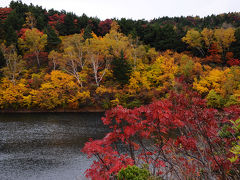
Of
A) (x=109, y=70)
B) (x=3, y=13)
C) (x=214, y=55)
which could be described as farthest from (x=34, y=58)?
(x=214, y=55)

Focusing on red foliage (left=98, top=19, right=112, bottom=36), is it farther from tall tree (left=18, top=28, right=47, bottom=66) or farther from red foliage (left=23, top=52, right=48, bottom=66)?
red foliage (left=23, top=52, right=48, bottom=66)

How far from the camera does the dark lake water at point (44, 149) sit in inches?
390

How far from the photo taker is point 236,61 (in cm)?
3088

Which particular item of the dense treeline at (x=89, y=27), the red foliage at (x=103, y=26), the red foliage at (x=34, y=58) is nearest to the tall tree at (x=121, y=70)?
the dense treeline at (x=89, y=27)

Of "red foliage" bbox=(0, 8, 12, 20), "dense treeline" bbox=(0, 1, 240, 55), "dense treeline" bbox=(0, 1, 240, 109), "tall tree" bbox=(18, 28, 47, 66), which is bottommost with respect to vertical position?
"dense treeline" bbox=(0, 1, 240, 109)

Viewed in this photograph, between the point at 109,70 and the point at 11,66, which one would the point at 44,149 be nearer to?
the point at 109,70

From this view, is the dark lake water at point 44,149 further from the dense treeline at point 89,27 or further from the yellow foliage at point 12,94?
the dense treeline at point 89,27

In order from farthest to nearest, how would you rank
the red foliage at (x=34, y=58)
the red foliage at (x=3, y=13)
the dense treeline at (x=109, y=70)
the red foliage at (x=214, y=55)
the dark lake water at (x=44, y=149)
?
the red foliage at (x=3, y=13)
the red foliage at (x=34, y=58)
the red foliage at (x=214, y=55)
the dense treeline at (x=109, y=70)
the dark lake water at (x=44, y=149)

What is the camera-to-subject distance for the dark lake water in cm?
990

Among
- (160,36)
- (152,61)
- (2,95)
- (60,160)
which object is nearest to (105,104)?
(152,61)

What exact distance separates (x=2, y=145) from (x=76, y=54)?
761 inches

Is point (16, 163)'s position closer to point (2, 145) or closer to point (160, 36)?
point (2, 145)

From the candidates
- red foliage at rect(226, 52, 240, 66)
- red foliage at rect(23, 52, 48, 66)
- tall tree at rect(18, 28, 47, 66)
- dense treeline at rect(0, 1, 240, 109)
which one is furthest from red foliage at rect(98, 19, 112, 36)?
red foliage at rect(226, 52, 240, 66)

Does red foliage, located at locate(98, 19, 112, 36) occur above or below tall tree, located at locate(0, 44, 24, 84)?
above
